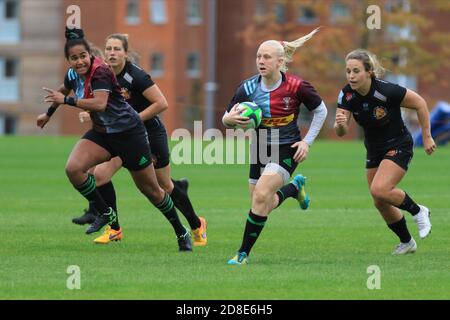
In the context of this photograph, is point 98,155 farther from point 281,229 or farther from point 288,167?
point 281,229

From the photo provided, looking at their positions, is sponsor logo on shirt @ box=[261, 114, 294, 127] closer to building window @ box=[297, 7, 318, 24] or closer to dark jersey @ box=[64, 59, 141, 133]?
dark jersey @ box=[64, 59, 141, 133]

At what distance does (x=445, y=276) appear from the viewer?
10617 mm

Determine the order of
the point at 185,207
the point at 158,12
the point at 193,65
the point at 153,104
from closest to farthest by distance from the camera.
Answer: the point at 153,104, the point at 185,207, the point at 158,12, the point at 193,65

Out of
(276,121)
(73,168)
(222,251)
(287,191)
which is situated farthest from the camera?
(287,191)

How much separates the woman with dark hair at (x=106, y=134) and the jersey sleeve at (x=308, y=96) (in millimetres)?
1747

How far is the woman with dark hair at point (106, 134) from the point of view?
11906 mm

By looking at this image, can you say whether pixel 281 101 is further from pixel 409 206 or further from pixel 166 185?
pixel 166 185

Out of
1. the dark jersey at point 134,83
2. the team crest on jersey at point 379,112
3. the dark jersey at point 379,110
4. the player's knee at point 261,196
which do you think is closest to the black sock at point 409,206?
the dark jersey at point 379,110

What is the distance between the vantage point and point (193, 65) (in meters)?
72.0

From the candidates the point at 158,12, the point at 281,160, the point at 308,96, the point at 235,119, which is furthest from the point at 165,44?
the point at 235,119

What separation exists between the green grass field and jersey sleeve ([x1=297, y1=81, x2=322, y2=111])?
147 cm

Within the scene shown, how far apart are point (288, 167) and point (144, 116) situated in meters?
2.06

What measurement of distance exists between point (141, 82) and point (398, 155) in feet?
9.10

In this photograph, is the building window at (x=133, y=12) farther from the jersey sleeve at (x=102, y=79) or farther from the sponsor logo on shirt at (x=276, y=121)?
the sponsor logo on shirt at (x=276, y=121)
